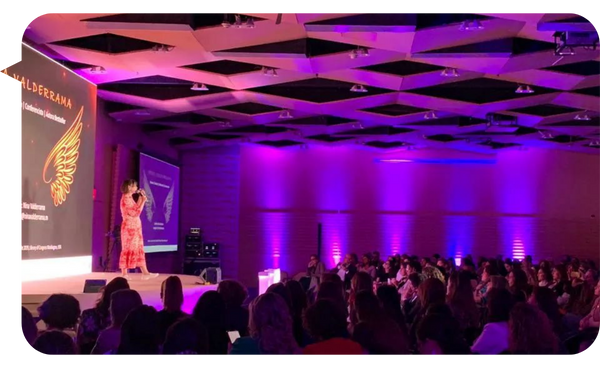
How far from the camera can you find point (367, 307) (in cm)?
447

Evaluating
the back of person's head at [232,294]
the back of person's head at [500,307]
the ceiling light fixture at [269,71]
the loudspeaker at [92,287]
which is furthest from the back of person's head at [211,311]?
the ceiling light fixture at [269,71]

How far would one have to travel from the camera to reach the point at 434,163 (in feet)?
59.9

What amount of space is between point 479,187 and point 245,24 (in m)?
12.2

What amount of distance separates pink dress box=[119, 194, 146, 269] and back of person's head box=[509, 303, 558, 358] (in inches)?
253

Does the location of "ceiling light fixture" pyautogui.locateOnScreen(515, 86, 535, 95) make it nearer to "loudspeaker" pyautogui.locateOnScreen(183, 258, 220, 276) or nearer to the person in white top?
the person in white top

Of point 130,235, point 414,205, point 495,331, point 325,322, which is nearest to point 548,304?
point 495,331

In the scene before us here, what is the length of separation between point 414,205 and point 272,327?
47.4ft

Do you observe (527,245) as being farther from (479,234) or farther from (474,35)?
(474,35)

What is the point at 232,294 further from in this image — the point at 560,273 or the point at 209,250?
the point at 209,250

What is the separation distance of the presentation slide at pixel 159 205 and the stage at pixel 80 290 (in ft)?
12.1

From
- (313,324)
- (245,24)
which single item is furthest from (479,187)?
(313,324)

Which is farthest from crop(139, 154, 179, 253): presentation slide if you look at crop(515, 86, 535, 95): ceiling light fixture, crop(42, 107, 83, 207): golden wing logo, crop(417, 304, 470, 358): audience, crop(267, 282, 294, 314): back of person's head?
crop(417, 304, 470, 358): audience

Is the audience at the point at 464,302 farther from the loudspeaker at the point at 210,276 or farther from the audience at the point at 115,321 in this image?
the loudspeaker at the point at 210,276

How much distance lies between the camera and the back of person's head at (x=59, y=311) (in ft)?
14.3
